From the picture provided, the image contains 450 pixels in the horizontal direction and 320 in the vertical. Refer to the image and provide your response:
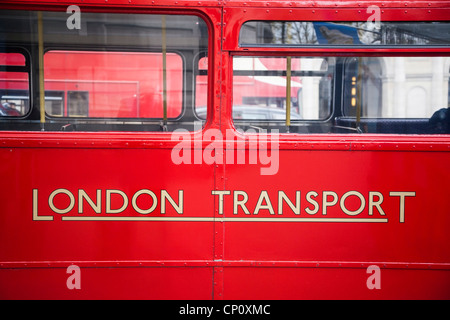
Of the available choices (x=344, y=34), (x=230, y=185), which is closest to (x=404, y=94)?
(x=344, y=34)

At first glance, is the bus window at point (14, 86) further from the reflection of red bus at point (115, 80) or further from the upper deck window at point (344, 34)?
the upper deck window at point (344, 34)

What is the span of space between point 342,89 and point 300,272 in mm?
1650

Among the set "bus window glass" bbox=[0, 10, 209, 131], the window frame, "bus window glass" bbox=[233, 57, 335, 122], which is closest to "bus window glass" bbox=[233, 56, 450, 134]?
"bus window glass" bbox=[233, 57, 335, 122]

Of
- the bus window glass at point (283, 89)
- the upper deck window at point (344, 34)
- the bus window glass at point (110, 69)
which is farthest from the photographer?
the bus window glass at point (283, 89)

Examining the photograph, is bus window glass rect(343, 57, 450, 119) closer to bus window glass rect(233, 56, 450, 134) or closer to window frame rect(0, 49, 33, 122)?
bus window glass rect(233, 56, 450, 134)

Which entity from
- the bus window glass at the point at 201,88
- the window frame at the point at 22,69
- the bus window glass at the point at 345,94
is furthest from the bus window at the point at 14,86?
the bus window glass at the point at 345,94

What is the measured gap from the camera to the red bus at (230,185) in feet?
8.18

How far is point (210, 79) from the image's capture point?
8.32 feet

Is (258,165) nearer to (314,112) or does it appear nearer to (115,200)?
(115,200)

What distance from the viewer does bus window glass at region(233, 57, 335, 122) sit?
3199 mm

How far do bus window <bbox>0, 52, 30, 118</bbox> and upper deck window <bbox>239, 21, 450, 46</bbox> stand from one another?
1504mm

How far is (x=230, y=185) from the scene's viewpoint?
2566 mm

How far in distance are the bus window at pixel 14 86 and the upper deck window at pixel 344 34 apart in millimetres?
1504

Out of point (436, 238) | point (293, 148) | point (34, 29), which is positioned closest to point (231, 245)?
point (293, 148)
